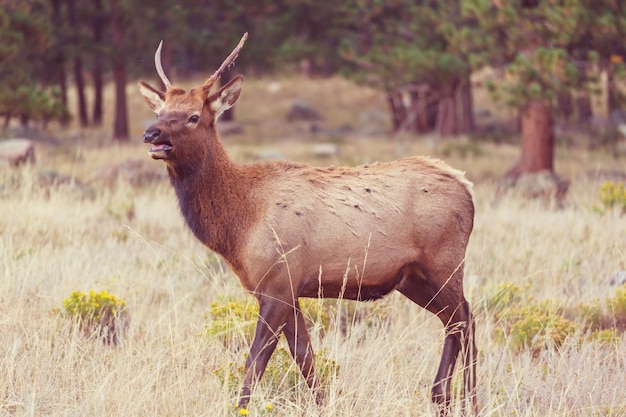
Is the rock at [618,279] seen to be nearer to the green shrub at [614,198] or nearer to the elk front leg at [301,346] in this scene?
the green shrub at [614,198]

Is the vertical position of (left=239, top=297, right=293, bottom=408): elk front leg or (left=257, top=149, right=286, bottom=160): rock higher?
(left=239, top=297, right=293, bottom=408): elk front leg

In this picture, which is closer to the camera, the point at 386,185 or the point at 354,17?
the point at 386,185

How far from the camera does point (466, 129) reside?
26.7 meters

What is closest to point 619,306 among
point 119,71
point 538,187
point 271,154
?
point 538,187

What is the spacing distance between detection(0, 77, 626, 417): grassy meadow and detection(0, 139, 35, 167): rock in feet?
6.84

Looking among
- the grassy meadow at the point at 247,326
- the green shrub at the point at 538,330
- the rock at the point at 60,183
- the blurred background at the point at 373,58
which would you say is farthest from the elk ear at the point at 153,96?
the rock at the point at 60,183

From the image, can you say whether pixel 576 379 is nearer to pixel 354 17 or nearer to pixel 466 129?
pixel 354 17

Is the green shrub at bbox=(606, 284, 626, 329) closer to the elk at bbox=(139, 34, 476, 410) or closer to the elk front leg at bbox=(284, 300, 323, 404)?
the elk at bbox=(139, 34, 476, 410)

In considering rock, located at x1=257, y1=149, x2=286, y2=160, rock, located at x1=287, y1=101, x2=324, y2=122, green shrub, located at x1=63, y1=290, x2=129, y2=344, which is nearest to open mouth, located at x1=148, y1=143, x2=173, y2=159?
green shrub, located at x1=63, y1=290, x2=129, y2=344

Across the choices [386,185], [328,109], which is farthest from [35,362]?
[328,109]

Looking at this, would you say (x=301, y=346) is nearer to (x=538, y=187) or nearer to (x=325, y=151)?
(x=538, y=187)

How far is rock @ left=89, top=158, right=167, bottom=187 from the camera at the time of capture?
513 inches

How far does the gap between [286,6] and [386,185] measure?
2230 cm

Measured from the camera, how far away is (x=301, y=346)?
453cm
